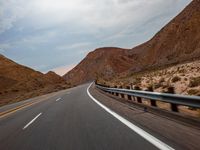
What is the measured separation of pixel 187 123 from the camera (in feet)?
24.4

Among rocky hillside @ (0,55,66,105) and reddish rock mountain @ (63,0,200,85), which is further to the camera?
reddish rock mountain @ (63,0,200,85)

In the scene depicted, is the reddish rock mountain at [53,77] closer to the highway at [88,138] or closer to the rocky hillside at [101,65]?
the rocky hillside at [101,65]

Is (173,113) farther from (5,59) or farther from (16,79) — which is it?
(5,59)

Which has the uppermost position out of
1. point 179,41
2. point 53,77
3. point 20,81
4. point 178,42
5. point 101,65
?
point 101,65

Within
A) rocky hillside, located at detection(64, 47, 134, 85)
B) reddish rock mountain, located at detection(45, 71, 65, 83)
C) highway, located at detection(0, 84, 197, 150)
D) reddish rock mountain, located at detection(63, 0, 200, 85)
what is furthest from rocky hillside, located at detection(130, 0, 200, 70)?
highway, located at detection(0, 84, 197, 150)

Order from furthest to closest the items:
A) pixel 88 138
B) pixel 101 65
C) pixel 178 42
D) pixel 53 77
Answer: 1. pixel 101 65
2. pixel 53 77
3. pixel 178 42
4. pixel 88 138

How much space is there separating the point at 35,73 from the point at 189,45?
150 ft

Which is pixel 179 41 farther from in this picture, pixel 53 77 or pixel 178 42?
pixel 53 77

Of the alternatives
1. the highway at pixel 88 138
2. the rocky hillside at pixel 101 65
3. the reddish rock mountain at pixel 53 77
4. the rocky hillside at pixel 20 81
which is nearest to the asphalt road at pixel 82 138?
the highway at pixel 88 138

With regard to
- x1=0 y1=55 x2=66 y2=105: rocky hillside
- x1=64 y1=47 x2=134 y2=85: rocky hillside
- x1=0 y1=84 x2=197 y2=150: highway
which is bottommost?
x1=0 y1=84 x2=197 y2=150: highway

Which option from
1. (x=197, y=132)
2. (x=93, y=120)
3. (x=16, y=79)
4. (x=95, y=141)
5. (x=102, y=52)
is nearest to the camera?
(x=197, y=132)

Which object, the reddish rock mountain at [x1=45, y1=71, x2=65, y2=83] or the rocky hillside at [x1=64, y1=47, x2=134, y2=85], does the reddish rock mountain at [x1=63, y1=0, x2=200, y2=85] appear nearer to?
the reddish rock mountain at [x1=45, y1=71, x2=65, y2=83]

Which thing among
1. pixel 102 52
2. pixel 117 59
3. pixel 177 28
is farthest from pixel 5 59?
pixel 102 52

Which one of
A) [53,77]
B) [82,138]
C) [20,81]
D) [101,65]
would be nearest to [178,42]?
[53,77]
